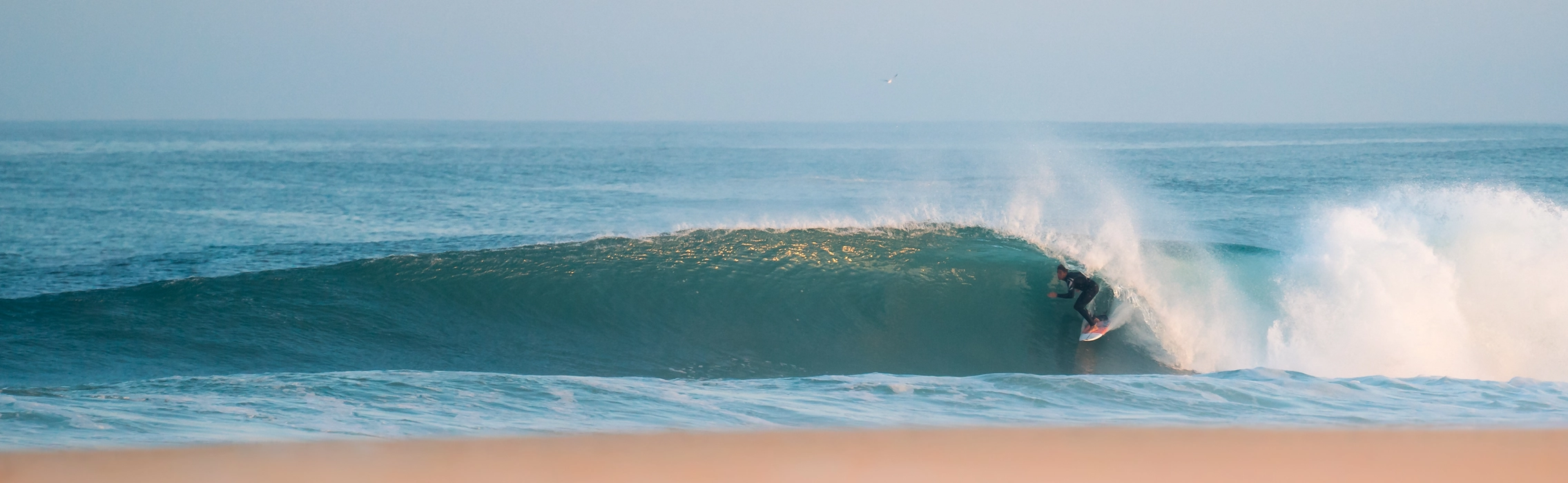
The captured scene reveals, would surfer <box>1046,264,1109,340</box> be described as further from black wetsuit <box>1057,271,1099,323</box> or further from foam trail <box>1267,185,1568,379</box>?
foam trail <box>1267,185,1568,379</box>

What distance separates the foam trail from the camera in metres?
7.79

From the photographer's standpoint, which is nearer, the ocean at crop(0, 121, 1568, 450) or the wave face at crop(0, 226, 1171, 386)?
the ocean at crop(0, 121, 1568, 450)

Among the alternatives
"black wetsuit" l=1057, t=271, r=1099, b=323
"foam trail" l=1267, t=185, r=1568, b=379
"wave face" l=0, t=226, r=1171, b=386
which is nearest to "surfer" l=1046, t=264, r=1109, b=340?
"black wetsuit" l=1057, t=271, r=1099, b=323

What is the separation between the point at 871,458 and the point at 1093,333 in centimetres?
482

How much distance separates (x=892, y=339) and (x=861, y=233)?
103 inches

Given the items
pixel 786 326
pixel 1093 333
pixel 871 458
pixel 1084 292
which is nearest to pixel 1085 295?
pixel 1084 292

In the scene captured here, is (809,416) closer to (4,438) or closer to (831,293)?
(4,438)

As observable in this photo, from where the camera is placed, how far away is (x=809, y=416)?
490cm

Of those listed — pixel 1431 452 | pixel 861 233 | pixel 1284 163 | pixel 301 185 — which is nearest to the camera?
pixel 1431 452

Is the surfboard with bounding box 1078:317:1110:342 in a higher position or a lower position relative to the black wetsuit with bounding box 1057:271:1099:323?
lower

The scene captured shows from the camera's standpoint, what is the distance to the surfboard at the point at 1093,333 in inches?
325

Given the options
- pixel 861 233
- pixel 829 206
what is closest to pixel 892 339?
pixel 861 233

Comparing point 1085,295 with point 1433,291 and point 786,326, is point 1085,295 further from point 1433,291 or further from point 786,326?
point 1433,291

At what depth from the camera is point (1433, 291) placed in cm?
843
